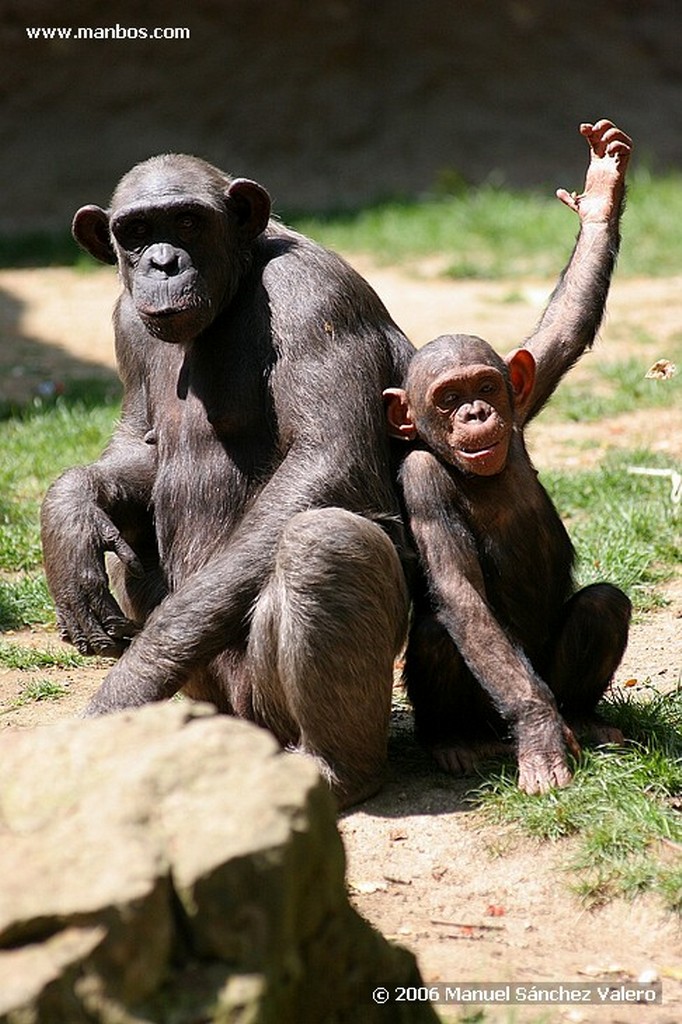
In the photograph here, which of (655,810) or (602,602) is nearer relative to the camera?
(655,810)

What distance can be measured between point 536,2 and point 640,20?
5.45 ft

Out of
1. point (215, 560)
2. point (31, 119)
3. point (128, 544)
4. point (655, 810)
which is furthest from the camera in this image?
point (31, 119)

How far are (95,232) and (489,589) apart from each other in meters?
2.18

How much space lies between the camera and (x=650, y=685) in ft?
22.1

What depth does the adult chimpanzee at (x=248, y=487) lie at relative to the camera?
5465 mm

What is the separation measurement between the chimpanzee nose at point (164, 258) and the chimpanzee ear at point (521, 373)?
4.47 ft

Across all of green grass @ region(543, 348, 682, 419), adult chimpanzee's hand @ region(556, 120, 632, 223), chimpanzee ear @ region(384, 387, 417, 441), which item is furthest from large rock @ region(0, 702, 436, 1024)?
green grass @ region(543, 348, 682, 419)

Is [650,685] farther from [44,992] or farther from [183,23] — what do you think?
[183,23]

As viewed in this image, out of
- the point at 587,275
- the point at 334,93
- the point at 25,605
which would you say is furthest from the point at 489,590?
the point at 334,93

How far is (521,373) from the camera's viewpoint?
19.9 feet

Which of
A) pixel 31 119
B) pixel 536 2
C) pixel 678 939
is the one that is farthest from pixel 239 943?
pixel 536 2

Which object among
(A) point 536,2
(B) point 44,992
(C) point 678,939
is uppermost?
(A) point 536,2

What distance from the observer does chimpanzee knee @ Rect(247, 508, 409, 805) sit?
538cm

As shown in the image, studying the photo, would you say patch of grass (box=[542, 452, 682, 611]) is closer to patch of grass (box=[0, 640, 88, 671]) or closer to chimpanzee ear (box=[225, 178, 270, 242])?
patch of grass (box=[0, 640, 88, 671])
